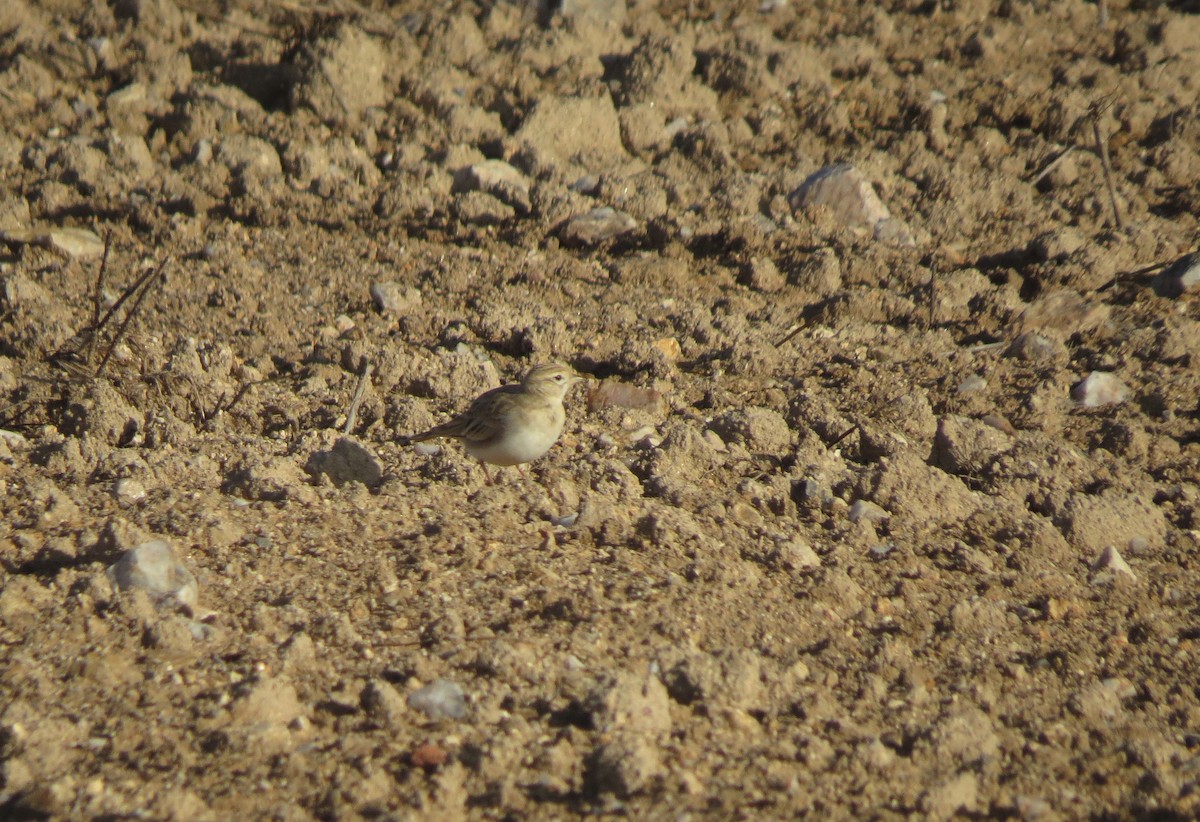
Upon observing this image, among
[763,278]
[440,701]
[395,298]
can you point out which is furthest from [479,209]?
[440,701]

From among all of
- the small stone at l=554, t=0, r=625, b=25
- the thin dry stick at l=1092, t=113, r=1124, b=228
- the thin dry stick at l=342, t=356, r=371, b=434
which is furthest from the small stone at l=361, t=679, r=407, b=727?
the small stone at l=554, t=0, r=625, b=25

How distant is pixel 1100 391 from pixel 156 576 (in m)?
4.47

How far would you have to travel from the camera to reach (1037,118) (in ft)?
27.2

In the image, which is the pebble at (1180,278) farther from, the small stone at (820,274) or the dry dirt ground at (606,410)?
the small stone at (820,274)

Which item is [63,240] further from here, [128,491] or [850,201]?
[850,201]

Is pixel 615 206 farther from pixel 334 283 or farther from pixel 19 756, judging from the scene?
pixel 19 756

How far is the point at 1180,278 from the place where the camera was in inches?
270

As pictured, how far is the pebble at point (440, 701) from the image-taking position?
4.01 meters

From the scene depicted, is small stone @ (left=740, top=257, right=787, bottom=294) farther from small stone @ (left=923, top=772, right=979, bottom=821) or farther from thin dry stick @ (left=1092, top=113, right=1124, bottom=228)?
small stone @ (left=923, top=772, right=979, bottom=821)

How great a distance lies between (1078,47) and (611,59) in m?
3.30

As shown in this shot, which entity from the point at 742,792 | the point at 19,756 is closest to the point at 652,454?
the point at 742,792

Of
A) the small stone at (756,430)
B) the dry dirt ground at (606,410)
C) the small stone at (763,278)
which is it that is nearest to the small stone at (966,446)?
the dry dirt ground at (606,410)

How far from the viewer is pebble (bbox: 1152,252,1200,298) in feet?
22.4

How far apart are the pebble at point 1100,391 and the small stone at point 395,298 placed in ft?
11.5
